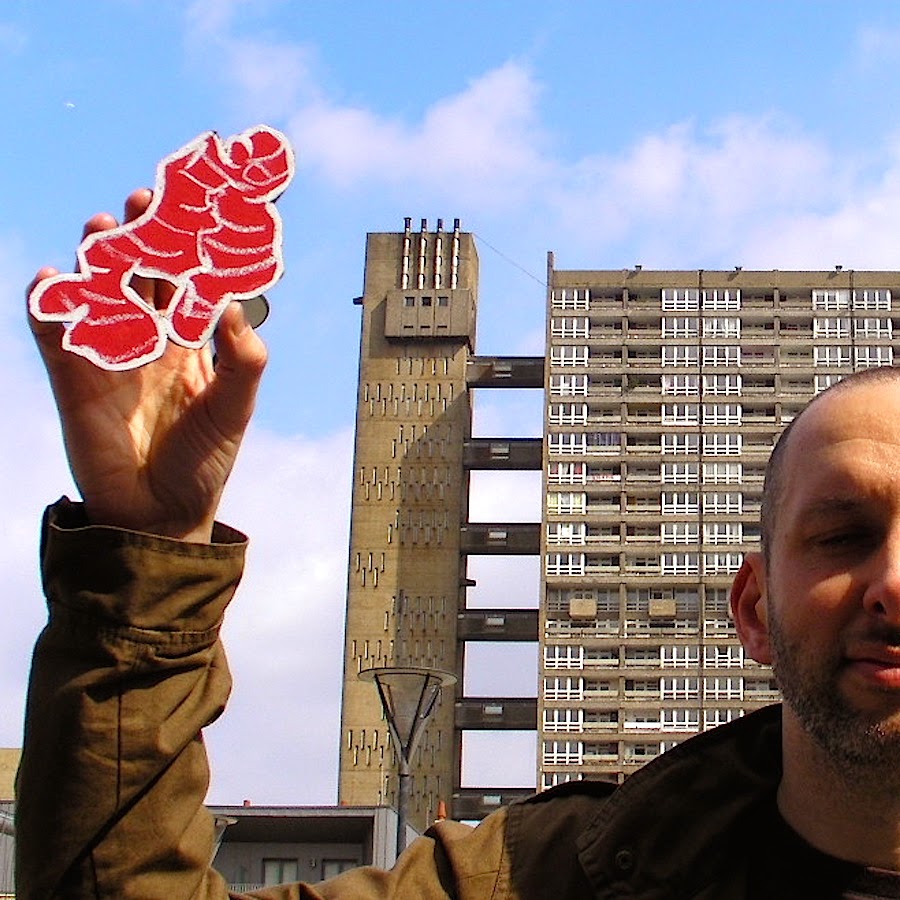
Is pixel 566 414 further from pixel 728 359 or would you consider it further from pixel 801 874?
pixel 801 874

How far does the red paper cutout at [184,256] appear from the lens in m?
1.90

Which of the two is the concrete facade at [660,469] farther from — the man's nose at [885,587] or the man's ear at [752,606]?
the man's nose at [885,587]

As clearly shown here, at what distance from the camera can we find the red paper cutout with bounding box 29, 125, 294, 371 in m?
1.90

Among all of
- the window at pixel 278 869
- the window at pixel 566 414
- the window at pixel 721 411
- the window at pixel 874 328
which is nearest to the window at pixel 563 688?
the window at pixel 566 414

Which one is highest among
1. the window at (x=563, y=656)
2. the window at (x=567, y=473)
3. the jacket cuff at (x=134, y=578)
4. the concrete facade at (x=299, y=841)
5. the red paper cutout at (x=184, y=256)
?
the window at (x=567, y=473)


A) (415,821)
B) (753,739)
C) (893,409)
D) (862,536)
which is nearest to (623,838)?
(753,739)

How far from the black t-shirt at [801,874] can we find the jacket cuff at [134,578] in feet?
2.46

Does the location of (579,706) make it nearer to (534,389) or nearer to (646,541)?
(646,541)

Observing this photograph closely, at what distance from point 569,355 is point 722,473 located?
8380 mm

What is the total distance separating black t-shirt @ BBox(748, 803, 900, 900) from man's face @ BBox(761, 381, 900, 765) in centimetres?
15

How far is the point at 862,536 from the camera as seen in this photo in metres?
1.90

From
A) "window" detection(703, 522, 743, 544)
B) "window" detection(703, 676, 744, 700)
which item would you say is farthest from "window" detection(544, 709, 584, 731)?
"window" detection(703, 522, 743, 544)

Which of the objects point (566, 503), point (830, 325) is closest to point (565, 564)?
point (566, 503)

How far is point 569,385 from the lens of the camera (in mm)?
71312
